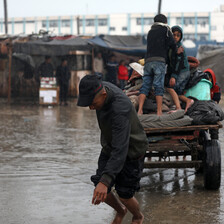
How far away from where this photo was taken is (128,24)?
375ft

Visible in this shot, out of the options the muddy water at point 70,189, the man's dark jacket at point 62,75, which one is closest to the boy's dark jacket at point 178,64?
the muddy water at point 70,189

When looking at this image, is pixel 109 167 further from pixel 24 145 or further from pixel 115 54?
pixel 115 54

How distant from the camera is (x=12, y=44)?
73.1ft

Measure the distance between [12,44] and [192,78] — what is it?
16.3 m

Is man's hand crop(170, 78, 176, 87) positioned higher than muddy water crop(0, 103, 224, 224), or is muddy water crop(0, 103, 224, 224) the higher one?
man's hand crop(170, 78, 176, 87)

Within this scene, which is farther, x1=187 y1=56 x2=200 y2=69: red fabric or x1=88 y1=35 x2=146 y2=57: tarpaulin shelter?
x1=88 y1=35 x2=146 y2=57: tarpaulin shelter

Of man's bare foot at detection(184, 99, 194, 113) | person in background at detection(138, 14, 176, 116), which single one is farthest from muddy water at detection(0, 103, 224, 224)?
person in background at detection(138, 14, 176, 116)

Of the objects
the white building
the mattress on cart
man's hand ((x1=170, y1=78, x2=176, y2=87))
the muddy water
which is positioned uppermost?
the white building

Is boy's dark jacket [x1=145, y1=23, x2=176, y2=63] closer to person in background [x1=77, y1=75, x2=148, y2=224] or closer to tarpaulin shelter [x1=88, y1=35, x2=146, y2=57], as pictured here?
person in background [x1=77, y1=75, x2=148, y2=224]

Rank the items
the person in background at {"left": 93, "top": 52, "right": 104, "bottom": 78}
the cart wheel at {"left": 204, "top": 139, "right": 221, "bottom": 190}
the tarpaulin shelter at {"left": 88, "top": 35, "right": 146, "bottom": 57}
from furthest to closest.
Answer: the person in background at {"left": 93, "top": 52, "right": 104, "bottom": 78}, the tarpaulin shelter at {"left": 88, "top": 35, "right": 146, "bottom": 57}, the cart wheel at {"left": 204, "top": 139, "right": 221, "bottom": 190}

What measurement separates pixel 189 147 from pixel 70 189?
5.26ft

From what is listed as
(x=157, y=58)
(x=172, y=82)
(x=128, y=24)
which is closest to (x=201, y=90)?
(x=172, y=82)

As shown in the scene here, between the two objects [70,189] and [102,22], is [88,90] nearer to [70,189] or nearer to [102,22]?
[70,189]

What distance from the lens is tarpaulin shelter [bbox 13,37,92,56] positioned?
22453 mm
